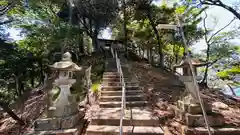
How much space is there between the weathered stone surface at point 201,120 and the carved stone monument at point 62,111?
7.93ft

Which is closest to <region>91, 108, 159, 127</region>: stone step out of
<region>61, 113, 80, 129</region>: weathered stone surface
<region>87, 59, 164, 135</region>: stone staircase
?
<region>87, 59, 164, 135</region>: stone staircase

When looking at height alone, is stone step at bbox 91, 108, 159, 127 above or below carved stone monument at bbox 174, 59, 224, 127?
below

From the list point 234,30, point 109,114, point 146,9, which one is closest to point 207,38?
point 234,30

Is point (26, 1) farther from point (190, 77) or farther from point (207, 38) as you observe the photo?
point (207, 38)

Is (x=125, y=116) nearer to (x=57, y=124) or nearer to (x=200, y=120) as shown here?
(x=57, y=124)

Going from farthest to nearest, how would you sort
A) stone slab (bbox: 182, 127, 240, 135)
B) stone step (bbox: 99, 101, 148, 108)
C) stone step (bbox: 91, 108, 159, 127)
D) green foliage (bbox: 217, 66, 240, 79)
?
1. green foliage (bbox: 217, 66, 240, 79)
2. stone step (bbox: 99, 101, 148, 108)
3. stone step (bbox: 91, 108, 159, 127)
4. stone slab (bbox: 182, 127, 240, 135)

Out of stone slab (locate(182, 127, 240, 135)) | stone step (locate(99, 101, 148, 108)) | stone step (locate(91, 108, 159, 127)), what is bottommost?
stone slab (locate(182, 127, 240, 135))

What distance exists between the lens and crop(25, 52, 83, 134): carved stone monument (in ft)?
9.81

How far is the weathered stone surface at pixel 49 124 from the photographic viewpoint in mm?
2982

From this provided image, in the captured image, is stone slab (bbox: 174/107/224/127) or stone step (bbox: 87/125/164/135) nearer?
stone step (bbox: 87/125/164/135)

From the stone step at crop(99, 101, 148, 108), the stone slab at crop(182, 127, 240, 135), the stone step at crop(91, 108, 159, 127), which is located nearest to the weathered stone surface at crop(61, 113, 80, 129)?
the stone step at crop(91, 108, 159, 127)

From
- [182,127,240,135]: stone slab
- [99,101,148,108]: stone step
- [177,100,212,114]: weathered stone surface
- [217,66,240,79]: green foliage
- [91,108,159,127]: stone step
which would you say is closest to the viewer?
[182,127,240,135]: stone slab

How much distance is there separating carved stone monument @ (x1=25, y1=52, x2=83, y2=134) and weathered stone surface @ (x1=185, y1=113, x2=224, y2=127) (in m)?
2.42

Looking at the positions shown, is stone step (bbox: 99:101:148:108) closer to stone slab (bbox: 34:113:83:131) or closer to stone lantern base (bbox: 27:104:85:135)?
stone lantern base (bbox: 27:104:85:135)
